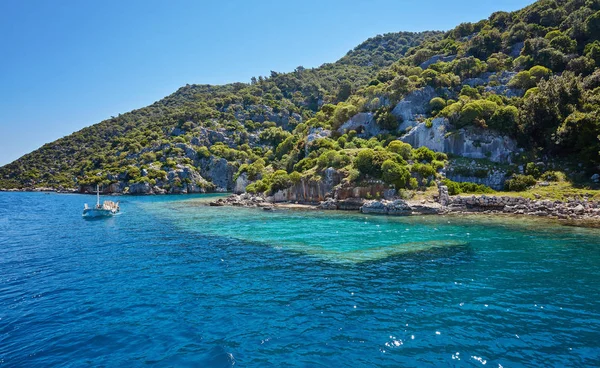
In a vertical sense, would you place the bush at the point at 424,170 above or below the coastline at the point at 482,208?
above

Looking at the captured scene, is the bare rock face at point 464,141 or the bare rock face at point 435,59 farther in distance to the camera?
the bare rock face at point 435,59

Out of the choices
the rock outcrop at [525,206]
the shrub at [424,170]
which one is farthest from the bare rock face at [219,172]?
the rock outcrop at [525,206]

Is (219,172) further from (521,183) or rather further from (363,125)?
(521,183)

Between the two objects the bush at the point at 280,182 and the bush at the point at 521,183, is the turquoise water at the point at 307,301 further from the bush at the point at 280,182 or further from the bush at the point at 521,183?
the bush at the point at 280,182

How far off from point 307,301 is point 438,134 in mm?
58866

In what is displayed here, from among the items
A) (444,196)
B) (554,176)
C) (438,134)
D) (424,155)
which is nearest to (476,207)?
(444,196)

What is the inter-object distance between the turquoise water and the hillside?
1006 inches

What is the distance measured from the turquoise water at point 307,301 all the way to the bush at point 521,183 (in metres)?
19.7

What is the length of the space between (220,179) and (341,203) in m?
82.4

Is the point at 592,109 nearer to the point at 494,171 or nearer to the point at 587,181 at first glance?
the point at 587,181

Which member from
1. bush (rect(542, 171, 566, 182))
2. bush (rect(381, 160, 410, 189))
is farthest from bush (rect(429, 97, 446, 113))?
bush (rect(542, 171, 566, 182))

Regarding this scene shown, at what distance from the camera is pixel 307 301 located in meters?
16.0

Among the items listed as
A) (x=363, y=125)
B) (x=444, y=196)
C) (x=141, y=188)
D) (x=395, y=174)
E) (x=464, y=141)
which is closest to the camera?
(x=444, y=196)

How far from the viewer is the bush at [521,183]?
4962 centimetres
